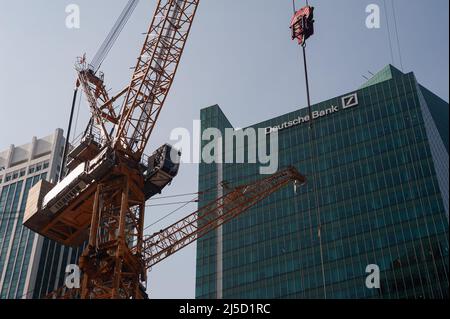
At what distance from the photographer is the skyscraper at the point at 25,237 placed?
14725 centimetres

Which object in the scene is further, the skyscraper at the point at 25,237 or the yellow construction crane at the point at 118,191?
the skyscraper at the point at 25,237

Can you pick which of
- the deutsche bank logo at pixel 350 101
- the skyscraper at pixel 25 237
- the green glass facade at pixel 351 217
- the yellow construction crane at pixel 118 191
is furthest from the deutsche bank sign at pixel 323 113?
the yellow construction crane at pixel 118 191

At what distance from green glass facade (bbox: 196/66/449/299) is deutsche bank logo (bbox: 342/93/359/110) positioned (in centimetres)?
55

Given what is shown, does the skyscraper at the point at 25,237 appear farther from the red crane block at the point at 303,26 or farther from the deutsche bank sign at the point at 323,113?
the red crane block at the point at 303,26

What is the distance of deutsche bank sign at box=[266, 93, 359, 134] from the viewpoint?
431ft

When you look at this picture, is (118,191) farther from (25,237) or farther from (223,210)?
(25,237)

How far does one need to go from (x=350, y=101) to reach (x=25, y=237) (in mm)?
75834

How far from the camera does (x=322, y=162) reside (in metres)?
128

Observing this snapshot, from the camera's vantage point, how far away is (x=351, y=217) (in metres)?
118

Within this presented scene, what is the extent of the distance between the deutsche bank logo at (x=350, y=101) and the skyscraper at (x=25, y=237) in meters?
56.9

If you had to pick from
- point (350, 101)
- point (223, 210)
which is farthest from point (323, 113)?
point (223, 210)

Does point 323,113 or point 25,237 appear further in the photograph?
point 25,237

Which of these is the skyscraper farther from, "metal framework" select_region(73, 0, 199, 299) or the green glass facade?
"metal framework" select_region(73, 0, 199, 299)
